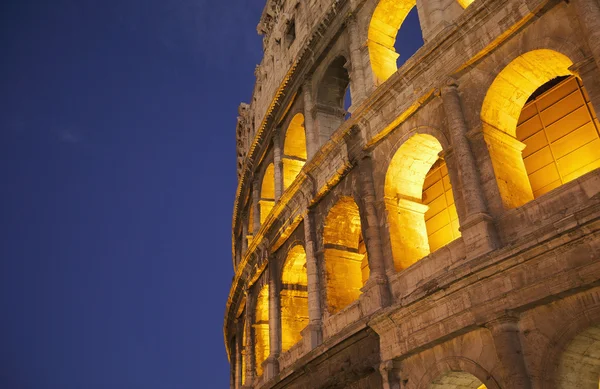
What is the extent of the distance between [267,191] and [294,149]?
199 cm

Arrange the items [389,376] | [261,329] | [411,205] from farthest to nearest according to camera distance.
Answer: [261,329], [411,205], [389,376]

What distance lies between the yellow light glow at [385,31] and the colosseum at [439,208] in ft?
0.10

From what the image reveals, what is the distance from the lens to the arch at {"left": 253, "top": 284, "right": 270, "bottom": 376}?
49.0 feet

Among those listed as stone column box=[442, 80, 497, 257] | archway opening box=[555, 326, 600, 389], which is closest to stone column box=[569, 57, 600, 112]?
stone column box=[442, 80, 497, 257]

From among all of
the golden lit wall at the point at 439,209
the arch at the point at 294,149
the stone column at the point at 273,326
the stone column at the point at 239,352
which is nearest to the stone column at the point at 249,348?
the stone column at the point at 273,326

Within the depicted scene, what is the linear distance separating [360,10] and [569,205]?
24.7 feet

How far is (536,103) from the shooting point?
10.9 metres

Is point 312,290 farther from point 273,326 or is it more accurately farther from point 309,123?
point 309,123

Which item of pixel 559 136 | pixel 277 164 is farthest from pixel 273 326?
pixel 559 136

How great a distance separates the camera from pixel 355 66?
41.7 ft

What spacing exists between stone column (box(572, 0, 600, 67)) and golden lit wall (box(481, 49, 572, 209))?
803 millimetres

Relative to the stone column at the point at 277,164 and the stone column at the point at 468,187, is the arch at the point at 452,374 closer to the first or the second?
the stone column at the point at 468,187

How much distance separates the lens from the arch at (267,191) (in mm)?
17116

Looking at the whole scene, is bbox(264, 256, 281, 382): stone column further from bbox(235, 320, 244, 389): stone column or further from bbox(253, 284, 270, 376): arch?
bbox(235, 320, 244, 389): stone column
